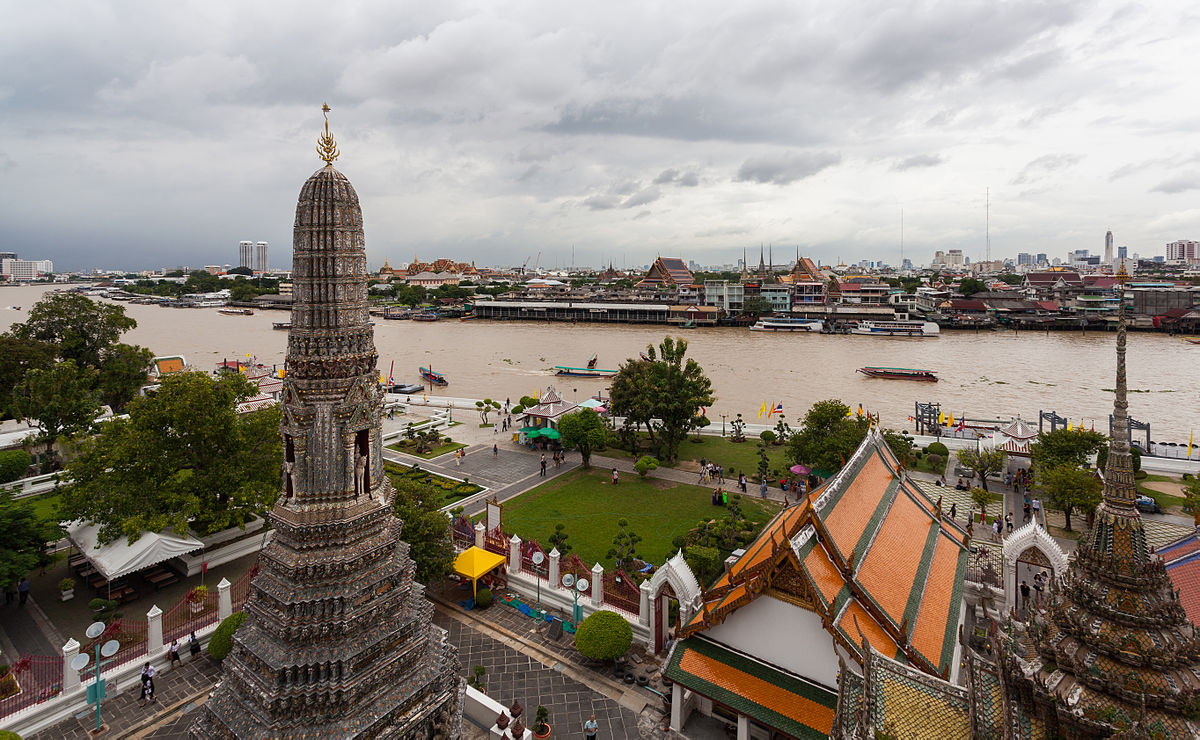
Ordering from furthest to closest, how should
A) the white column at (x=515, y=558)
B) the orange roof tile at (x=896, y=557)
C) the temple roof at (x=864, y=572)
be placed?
the white column at (x=515, y=558) < the orange roof tile at (x=896, y=557) < the temple roof at (x=864, y=572)

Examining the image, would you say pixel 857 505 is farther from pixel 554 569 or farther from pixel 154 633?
pixel 154 633

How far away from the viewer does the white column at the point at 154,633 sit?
460 inches

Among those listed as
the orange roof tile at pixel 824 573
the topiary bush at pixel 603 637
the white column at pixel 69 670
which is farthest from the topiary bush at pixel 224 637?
the orange roof tile at pixel 824 573

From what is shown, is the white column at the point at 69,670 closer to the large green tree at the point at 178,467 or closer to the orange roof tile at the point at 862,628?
the large green tree at the point at 178,467

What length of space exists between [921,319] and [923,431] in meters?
62.9

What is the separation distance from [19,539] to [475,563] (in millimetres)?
10246

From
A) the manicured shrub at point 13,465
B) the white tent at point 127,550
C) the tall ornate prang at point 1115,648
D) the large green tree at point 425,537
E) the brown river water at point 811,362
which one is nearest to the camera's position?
the tall ornate prang at point 1115,648

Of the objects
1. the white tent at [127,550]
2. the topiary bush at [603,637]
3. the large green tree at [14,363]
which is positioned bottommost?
the topiary bush at [603,637]

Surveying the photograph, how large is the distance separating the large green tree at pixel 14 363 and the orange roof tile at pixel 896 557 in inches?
1337

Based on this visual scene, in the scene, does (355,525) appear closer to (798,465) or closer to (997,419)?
(798,465)

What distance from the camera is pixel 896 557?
36.8 ft

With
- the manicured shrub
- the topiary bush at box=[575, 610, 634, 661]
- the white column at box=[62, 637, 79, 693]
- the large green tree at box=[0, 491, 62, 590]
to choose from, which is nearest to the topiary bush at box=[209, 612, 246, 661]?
the white column at box=[62, 637, 79, 693]

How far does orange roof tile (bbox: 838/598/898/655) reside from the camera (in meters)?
8.91

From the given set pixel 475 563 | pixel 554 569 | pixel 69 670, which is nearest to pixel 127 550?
pixel 69 670
